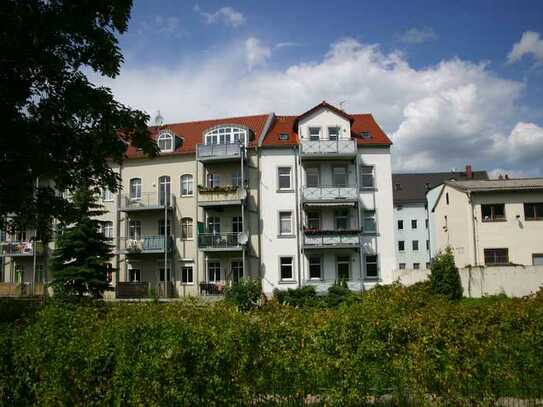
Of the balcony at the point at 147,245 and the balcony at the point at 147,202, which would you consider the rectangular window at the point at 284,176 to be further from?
the balcony at the point at 147,245

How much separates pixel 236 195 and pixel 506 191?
17.4 meters

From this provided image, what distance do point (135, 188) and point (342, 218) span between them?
589 inches

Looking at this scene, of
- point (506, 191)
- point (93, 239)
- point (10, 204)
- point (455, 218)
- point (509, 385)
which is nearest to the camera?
point (509, 385)

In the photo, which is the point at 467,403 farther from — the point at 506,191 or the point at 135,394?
the point at 506,191

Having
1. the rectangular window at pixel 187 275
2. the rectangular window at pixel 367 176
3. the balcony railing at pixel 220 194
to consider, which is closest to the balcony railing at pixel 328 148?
the rectangular window at pixel 367 176

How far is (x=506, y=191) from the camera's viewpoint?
30250mm

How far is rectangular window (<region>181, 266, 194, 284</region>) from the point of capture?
32375 mm

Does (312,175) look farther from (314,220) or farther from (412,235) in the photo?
(412,235)

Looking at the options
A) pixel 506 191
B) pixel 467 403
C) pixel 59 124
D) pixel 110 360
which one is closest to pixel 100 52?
pixel 59 124

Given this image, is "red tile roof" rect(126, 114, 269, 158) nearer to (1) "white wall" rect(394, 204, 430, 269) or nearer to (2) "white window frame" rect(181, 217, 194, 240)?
(2) "white window frame" rect(181, 217, 194, 240)

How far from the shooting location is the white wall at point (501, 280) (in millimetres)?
25297

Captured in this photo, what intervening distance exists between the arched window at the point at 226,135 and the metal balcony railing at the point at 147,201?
15.9ft

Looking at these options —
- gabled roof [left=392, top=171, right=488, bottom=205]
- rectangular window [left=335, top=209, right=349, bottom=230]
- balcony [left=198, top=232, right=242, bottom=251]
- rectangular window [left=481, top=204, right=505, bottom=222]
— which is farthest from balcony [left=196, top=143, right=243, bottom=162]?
gabled roof [left=392, top=171, right=488, bottom=205]

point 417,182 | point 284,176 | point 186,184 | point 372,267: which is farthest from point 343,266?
point 417,182
